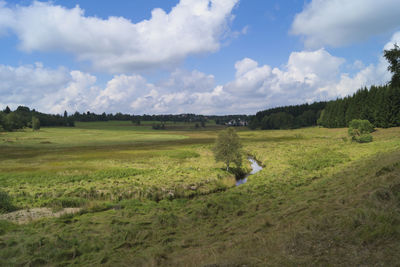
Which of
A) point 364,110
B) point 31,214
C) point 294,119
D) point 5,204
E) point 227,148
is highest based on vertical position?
point 364,110

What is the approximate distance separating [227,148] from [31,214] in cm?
2879

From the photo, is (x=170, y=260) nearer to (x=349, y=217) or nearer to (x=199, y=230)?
(x=199, y=230)

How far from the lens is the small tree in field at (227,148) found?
132 ft

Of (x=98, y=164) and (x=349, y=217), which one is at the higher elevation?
(x=349, y=217)

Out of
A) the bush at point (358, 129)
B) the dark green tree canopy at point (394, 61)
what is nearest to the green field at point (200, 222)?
the dark green tree canopy at point (394, 61)

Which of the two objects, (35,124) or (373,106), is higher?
(373,106)

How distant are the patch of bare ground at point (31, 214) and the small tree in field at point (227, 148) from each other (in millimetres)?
24293

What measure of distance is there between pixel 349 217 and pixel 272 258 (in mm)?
4212

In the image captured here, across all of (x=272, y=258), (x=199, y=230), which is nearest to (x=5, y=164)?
(x=199, y=230)

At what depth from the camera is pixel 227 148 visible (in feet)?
132

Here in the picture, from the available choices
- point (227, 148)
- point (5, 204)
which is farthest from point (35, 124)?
point (227, 148)

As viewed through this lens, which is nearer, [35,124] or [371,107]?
[371,107]

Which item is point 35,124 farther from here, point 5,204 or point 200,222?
point 200,222

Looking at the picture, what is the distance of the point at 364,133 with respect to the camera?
216ft
